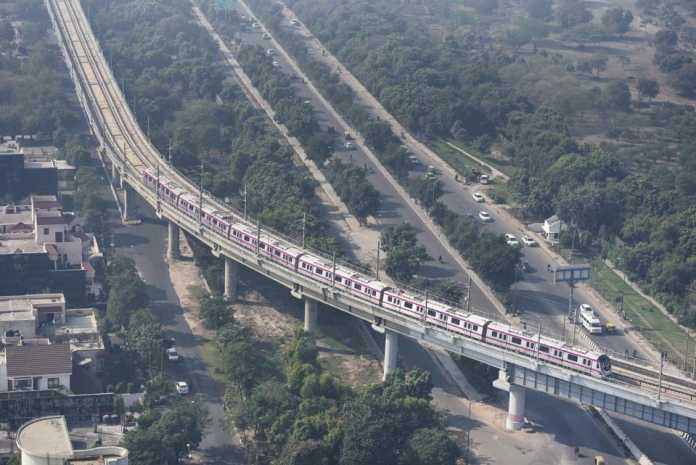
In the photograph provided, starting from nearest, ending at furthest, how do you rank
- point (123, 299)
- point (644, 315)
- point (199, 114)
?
1. point (123, 299)
2. point (644, 315)
3. point (199, 114)

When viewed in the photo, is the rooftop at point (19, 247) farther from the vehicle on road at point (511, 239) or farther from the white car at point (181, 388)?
the vehicle on road at point (511, 239)

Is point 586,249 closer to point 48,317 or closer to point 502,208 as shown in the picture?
point 502,208

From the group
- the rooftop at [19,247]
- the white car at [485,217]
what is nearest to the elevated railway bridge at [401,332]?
the rooftop at [19,247]

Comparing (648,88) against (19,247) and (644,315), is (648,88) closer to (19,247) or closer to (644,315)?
(644,315)

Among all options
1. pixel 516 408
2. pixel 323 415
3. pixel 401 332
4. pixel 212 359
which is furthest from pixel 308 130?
pixel 323 415

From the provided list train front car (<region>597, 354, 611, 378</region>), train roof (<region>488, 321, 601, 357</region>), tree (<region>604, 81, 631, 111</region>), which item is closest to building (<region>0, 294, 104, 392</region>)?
train roof (<region>488, 321, 601, 357</region>)
